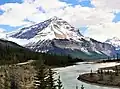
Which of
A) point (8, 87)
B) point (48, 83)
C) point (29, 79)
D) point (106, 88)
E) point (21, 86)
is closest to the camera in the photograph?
point (48, 83)

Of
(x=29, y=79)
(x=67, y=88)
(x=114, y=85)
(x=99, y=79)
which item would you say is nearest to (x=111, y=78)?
(x=99, y=79)

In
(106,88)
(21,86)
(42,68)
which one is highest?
(42,68)

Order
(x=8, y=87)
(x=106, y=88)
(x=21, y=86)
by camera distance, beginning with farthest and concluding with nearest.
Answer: (x=106, y=88)
(x=21, y=86)
(x=8, y=87)

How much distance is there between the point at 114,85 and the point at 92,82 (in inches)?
598

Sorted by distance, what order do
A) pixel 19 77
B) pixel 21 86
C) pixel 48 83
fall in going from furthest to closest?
pixel 19 77, pixel 21 86, pixel 48 83

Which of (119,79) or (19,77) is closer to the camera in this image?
(19,77)

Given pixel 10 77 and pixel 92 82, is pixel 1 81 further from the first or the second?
pixel 92 82

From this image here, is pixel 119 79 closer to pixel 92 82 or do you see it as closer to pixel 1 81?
pixel 92 82

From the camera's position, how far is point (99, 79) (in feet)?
466

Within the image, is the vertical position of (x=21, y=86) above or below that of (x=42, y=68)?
below

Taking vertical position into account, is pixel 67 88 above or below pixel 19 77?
below

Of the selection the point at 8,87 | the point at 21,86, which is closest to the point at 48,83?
the point at 8,87

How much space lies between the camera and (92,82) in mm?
138625

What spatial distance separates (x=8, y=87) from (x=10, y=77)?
7112mm
